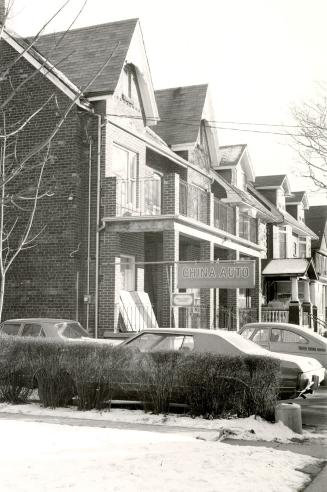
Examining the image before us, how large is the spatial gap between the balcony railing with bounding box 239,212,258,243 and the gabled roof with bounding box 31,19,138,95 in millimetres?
8906

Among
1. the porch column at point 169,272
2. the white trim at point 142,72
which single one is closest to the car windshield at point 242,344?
the porch column at point 169,272

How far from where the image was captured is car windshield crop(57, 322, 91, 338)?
1408 cm

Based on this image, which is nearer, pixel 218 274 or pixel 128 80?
pixel 218 274

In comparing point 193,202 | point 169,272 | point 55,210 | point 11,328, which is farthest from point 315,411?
point 193,202

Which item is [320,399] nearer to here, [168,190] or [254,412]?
[254,412]

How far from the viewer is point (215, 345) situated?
428 inches

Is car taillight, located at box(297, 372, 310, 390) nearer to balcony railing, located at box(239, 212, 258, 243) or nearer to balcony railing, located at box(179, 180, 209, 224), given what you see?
balcony railing, located at box(179, 180, 209, 224)

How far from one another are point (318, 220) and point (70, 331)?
136 feet

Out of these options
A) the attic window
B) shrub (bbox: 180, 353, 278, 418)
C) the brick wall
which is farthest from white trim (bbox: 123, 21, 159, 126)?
shrub (bbox: 180, 353, 278, 418)

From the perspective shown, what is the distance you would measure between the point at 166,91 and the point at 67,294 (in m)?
11.4

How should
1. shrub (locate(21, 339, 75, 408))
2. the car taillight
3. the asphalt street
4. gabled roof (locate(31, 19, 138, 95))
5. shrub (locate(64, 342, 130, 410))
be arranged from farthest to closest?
gabled roof (locate(31, 19, 138, 95)), the car taillight, shrub (locate(21, 339, 75, 408)), shrub (locate(64, 342, 130, 410)), the asphalt street

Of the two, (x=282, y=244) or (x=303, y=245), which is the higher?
(x=303, y=245)

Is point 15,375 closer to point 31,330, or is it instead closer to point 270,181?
point 31,330

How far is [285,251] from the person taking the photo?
3831cm
